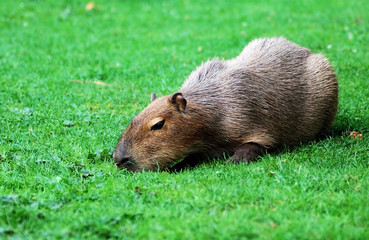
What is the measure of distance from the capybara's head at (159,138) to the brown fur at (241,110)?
1 cm

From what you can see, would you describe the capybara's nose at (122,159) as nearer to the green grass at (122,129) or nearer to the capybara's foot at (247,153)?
the green grass at (122,129)

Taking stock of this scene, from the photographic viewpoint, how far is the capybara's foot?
5.97 m

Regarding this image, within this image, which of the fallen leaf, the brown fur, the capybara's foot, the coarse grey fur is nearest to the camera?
the brown fur

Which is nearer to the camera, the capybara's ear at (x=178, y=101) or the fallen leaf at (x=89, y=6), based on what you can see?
the capybara's ear at (x=178, y=101)

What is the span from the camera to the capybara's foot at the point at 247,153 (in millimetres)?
5969

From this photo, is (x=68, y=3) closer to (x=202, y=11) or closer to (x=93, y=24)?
(x=93, y=24)

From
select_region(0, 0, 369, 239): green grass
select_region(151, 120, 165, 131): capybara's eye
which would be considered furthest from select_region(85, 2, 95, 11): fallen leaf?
select_region(151, 120, 165, 131): capybara's eye

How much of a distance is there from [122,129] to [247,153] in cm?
175

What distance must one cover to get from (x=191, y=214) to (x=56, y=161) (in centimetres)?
206

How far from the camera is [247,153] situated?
6.02 meters

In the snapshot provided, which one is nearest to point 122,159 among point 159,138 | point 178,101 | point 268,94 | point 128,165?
point 128,165

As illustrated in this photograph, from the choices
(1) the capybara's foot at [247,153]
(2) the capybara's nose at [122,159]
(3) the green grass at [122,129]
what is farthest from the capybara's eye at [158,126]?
(1) the capybara's foot at [247,153]

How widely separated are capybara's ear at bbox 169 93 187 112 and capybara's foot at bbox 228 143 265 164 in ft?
2.50

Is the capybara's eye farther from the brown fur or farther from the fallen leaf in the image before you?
the fallen leaf
